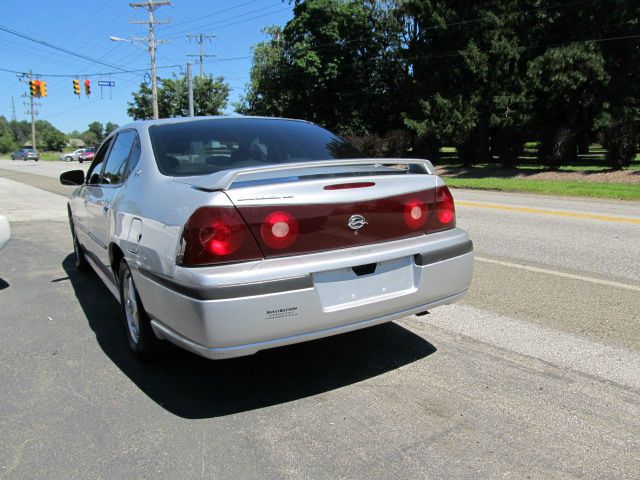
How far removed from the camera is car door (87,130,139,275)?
4.13 m

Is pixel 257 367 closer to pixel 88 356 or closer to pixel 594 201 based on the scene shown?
pixel 88 356

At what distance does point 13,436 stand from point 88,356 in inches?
41.6

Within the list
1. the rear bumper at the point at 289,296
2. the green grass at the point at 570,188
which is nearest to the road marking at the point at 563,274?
the rear bumper at the point at 289,296

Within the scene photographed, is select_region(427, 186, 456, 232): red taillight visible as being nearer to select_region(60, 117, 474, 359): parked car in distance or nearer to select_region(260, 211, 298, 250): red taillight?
select_region(60, 117, 474, 359): parked car in distance

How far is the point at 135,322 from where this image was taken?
370cm

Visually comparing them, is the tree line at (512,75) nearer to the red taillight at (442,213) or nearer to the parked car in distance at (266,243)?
the red taillight at (442,213)

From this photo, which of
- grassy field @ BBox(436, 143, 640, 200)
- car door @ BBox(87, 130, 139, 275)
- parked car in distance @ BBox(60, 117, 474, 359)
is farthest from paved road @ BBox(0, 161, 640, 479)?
grassy field @ BBox(436, 143, 640, 200)

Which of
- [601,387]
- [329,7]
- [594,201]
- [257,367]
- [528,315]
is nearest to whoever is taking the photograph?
[601,387]

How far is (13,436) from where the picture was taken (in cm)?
281

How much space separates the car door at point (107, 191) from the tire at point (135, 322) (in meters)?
0.44

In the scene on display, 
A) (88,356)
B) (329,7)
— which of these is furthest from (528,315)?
(329,7)

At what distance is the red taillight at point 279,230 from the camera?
2.86 m

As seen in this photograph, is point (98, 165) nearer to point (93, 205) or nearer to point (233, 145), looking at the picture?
point (93, 205)

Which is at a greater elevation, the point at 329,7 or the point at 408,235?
the point at 329,7
